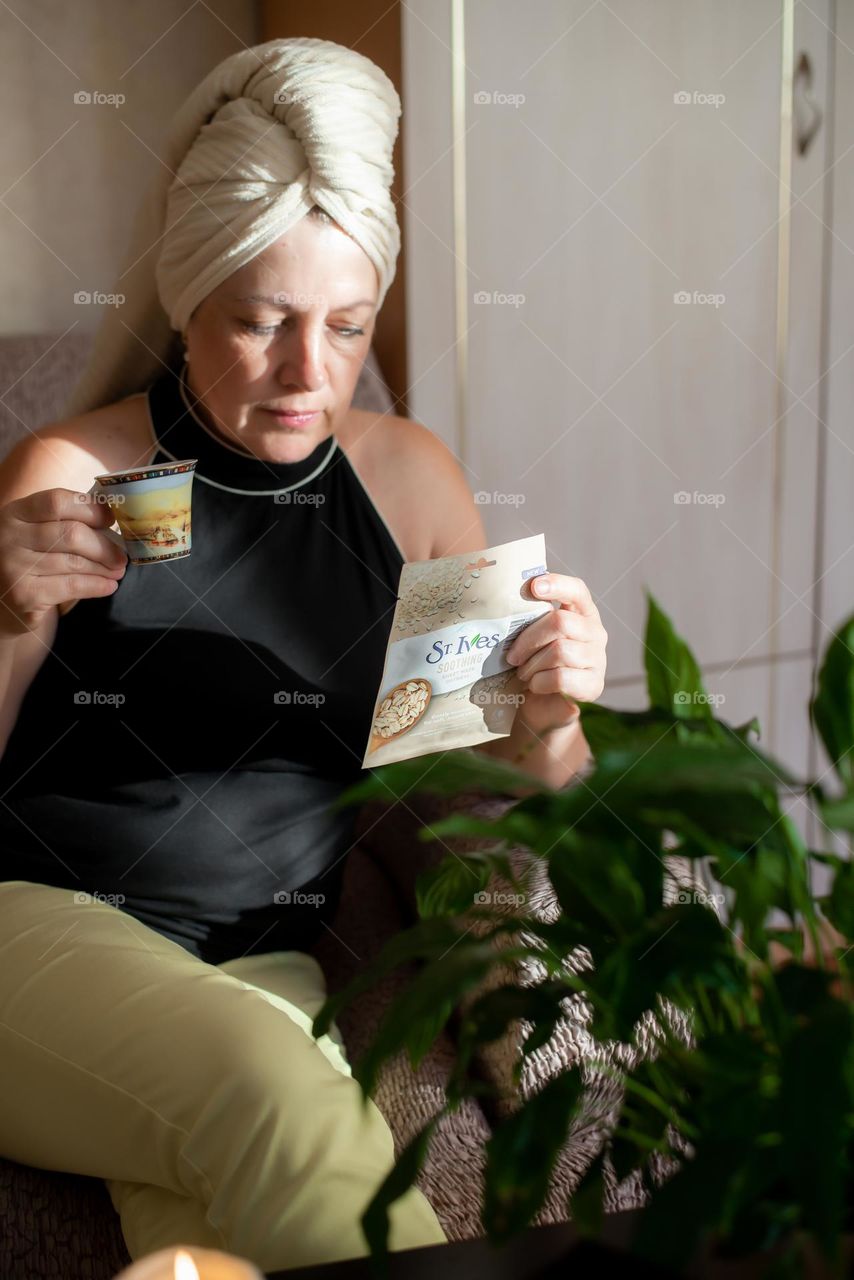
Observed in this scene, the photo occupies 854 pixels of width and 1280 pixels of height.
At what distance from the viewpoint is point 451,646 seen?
46.6 inches

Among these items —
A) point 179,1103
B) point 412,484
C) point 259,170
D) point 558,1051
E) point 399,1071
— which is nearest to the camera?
point 179,1103

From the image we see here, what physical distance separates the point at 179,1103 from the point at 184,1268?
0.46 metres

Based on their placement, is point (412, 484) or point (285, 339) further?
point (412, 484)

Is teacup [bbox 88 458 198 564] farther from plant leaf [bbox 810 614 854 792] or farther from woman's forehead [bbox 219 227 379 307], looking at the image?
plant leaf [bbox 810 614 854 792]

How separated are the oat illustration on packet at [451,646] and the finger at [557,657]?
3 centimetres

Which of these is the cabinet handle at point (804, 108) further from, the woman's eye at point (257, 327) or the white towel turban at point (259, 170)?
the woman's eye at point (257, 327)

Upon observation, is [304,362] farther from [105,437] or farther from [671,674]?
[671,674]

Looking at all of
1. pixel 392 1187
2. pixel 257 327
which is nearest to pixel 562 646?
pixel 257 327

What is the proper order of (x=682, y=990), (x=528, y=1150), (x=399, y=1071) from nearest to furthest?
(x=528, y=1150) < (x=682, y=990) < (x=399, y=1071)

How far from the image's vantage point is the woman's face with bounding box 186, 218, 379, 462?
52.1 inches

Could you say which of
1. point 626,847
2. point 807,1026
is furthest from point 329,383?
point 807,1026

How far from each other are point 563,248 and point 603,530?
1.53ft

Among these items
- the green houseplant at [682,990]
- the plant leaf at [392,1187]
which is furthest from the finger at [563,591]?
the plant leaf at [392,1187]

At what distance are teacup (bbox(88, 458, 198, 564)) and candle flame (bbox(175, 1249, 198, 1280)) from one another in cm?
71
